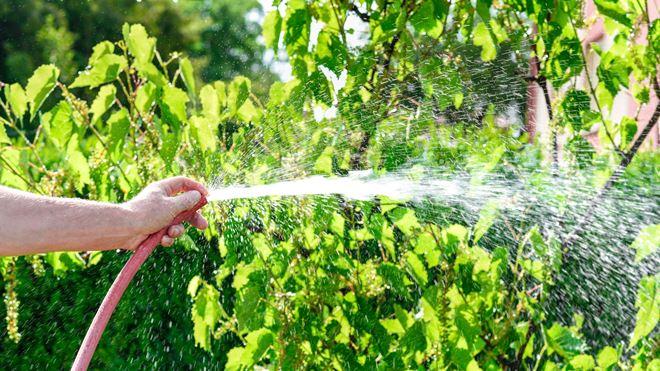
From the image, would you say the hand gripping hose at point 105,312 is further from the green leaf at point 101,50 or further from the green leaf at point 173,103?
the green leaf at point 101,50

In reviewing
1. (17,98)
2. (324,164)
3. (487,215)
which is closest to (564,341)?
(487,215)

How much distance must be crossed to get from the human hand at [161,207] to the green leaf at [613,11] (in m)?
1.11

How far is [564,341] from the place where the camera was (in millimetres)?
A: 1981

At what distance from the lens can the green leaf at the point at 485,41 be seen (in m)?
2.22

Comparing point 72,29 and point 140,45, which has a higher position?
point 140,45

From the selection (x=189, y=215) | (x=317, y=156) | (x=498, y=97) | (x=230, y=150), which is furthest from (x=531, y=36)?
(x=189, y=215)

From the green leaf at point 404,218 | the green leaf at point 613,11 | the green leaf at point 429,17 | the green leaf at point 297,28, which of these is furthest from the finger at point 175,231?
the green leaf at point 613,11

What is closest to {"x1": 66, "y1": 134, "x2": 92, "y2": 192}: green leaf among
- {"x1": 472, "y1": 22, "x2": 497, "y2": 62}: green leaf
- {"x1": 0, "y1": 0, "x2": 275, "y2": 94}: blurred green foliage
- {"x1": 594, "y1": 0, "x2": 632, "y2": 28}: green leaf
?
{"x1": 472, "y1": 22, "x2": 497, "y2": 62}: green leaf

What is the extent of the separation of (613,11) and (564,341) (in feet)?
2.75

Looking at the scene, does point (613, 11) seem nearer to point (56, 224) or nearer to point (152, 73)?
point (152, 73)

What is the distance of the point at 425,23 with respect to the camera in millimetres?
2184

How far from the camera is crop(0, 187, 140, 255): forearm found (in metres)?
1.51

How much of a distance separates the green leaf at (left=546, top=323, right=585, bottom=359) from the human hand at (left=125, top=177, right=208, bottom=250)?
900mm

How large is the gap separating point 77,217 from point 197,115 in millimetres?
1007
